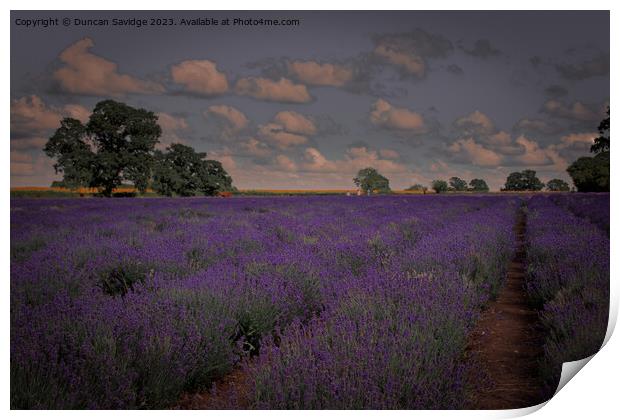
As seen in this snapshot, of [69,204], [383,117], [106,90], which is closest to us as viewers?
[106,90]

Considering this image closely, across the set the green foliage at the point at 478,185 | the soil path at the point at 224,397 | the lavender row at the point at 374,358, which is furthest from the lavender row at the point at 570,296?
the soil path at the point at 224,397

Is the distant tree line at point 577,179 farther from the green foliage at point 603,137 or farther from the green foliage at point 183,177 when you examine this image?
the green foliage at point 183,177

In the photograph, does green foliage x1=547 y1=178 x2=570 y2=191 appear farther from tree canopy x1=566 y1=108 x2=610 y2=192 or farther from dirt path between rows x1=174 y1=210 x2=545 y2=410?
dirt path between rows x1=174 y1=210 x2=545 y2=410

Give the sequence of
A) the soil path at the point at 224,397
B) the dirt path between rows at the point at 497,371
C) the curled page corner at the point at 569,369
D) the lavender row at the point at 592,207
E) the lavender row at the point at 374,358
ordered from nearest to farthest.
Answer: the lavender row at the point at 374,358
the soil path at the point at 224,397
the dirt path between rows at the point at 497,371
the curled page corner at the point at 569,369
the lavender row at the point at 592,207

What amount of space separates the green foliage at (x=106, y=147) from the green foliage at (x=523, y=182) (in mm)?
4178

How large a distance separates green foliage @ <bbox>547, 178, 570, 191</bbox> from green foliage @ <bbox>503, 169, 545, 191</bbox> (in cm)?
10

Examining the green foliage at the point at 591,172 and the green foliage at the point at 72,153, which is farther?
the green foliage at the point at 591,172

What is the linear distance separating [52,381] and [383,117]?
3.89 meters

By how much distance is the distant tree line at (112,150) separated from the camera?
14.9 ft

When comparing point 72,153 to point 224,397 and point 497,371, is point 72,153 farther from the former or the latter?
point 497,371

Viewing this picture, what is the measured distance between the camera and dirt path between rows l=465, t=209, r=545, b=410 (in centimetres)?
253
